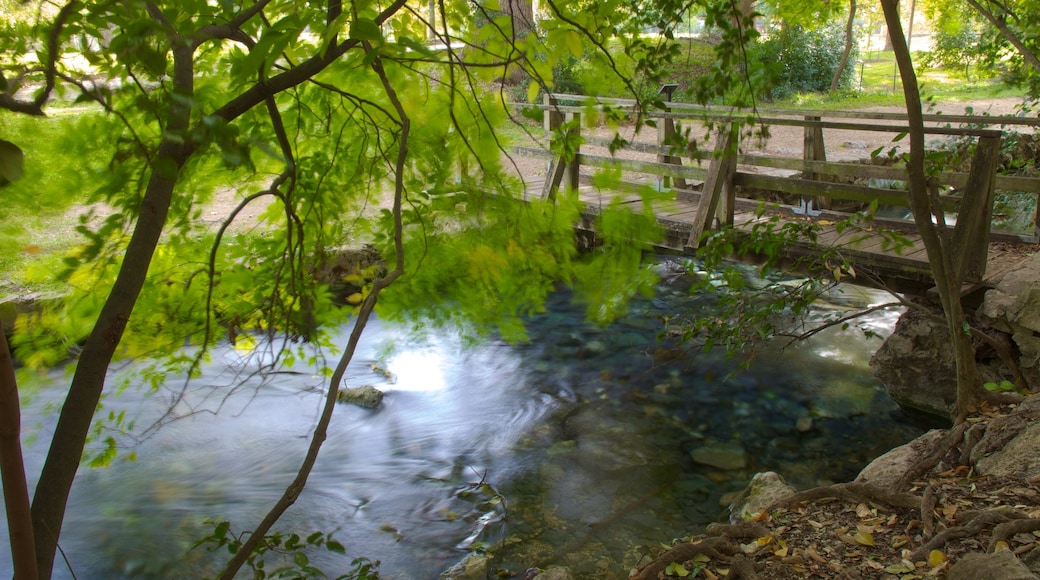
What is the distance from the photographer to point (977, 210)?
203 inches

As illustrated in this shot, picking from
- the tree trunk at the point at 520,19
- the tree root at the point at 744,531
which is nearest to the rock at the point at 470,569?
the tree root at the point at 744,531

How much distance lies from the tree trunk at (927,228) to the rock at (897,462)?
0.75 feet

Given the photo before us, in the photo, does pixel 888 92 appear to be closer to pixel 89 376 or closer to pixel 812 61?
pixel 812 61

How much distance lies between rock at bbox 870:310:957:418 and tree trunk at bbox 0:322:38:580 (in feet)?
20.0

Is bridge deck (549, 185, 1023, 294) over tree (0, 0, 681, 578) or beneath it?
beneath

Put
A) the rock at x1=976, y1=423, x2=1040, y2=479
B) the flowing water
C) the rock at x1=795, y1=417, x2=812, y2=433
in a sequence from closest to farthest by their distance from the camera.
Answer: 1. the rock at x1=976, y1=423, x2=1040, y2=479
2. the flowing water
3. the rock at x1=795, y1=417, x2=812, y2=433

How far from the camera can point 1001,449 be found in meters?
3.61

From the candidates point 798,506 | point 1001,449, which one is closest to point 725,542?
point 798,506

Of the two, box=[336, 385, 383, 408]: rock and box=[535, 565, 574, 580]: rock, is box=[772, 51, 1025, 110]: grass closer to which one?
box=[336, 385, 383, 408]: rock

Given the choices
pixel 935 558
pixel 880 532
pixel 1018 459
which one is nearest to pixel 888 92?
pixel 1018 459

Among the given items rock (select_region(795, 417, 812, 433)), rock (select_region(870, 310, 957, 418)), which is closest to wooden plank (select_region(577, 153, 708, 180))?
rock (select_region(870, 310, 957, 418))

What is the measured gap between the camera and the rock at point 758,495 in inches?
175

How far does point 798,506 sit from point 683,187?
18.8 ft

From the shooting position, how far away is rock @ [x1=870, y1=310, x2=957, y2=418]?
19.4ft
